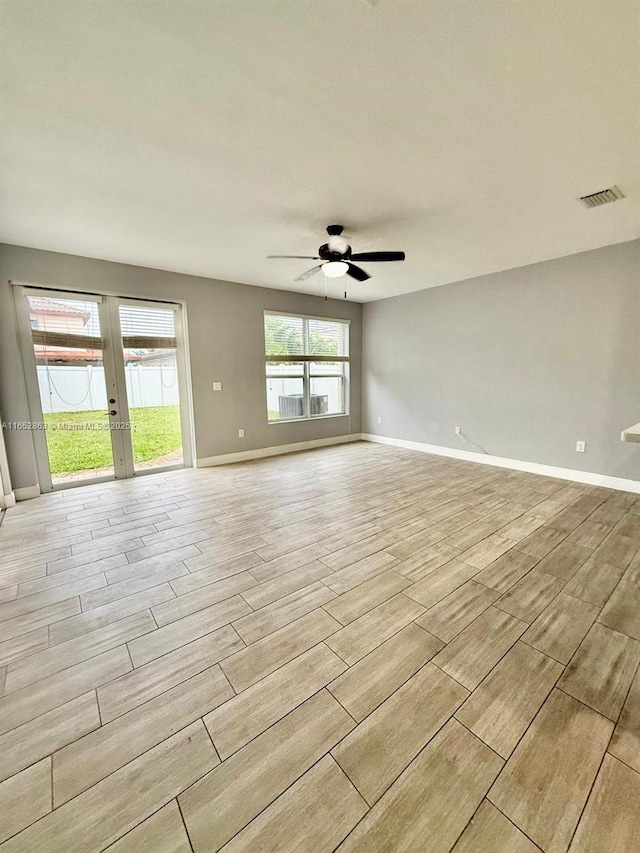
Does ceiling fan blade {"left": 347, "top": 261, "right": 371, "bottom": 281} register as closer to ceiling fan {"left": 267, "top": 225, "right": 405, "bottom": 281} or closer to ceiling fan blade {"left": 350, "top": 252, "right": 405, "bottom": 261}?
ceiling fan {"left": 267, "top": 225, "right": 405, "bottom": 281}

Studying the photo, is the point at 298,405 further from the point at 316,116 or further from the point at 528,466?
→ the point at 316,116

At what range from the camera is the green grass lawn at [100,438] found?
402 cm

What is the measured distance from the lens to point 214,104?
1.74 m

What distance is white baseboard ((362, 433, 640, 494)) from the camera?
385cm

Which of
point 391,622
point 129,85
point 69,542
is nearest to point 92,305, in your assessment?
point 69,542

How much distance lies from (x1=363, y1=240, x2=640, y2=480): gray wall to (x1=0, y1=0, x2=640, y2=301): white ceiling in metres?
0.95

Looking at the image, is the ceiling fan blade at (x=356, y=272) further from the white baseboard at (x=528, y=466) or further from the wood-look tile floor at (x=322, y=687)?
the white baseboard at (x=528, y=466)

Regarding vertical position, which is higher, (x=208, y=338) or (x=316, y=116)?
(x=316, y=116)

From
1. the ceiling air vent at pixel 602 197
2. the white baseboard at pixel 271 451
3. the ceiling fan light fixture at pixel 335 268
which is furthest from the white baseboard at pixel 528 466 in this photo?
the ceiling fan light fixture at pixel 335 268

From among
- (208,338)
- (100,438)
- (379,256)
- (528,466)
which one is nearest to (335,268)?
(379,256)

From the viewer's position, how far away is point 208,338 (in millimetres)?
4895

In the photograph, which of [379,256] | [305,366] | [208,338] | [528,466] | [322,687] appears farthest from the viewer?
[305,366]

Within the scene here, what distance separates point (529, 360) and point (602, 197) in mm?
2138

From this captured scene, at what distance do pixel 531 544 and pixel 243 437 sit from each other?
409cm
